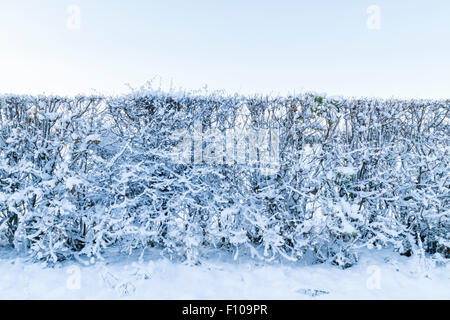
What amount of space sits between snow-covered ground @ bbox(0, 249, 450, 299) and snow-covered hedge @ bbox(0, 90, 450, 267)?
0.23 metres

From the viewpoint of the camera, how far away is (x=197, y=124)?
4.57 m

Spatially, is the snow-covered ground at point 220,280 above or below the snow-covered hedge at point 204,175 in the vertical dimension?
below

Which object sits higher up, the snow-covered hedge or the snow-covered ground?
the snow-covered hedge

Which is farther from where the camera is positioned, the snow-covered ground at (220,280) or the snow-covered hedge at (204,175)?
the snow-covered hedge at (204,175)

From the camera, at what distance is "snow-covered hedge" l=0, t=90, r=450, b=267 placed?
436cm

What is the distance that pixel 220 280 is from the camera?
406cm

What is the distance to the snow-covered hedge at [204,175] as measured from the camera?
436 centimetres

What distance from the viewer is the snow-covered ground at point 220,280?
12.3ft

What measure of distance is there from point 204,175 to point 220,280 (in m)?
1.40

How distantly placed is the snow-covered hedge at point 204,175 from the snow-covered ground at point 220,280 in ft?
0.75

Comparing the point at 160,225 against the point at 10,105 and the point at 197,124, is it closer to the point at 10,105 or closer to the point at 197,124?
the point at 197,124

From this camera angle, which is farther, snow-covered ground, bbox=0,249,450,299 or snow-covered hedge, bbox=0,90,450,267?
snow-covered hedge, bbox=0,90,450,267
